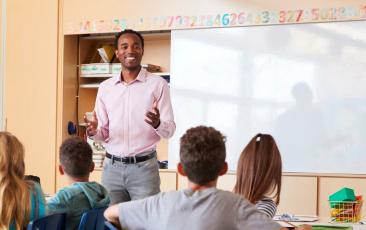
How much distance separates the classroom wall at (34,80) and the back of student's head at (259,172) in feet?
11.3

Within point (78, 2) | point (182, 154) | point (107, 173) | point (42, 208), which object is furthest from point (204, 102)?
point (182, 154)

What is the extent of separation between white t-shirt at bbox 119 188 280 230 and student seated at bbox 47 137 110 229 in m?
0.56

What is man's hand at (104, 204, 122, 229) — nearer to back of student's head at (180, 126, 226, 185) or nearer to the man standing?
back of student's head at (180, 126, 226, 185)

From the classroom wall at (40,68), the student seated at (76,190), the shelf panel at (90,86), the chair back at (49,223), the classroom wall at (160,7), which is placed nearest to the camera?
the chair back at (49,223)

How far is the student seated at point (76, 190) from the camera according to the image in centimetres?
221

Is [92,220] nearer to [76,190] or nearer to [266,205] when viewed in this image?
[76,190]

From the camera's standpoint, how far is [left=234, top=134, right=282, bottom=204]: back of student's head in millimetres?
2148

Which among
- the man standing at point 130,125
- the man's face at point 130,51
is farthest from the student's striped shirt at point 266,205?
the man's face at point 130,51

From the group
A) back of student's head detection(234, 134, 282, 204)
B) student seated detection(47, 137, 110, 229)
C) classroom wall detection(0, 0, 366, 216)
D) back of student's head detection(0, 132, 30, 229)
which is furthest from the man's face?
classroom wall detection(0, 0, 366, 216)

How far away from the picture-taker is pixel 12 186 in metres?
2.21

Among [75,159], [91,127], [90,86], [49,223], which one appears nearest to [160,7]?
[90,86]

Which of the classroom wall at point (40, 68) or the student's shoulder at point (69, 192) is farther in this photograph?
the classroom wall at point (40, 68)

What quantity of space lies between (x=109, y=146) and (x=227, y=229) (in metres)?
1.65

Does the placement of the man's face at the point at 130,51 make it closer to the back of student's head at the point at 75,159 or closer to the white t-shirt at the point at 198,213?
the back of student's head at the point at 75,159
